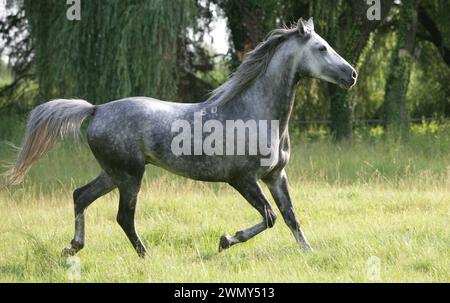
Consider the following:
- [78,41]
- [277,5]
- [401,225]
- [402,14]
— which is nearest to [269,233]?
[401,225]

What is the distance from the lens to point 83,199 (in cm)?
632

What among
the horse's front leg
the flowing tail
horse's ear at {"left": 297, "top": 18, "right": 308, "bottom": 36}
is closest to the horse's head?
horse's ear at {"left": 297, "top": 18, "right": 308, "bottom": 36}

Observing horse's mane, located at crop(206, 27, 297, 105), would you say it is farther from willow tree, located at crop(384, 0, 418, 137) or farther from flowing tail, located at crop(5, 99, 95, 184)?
willow tree, located at crop(384, 0, 418, 137)

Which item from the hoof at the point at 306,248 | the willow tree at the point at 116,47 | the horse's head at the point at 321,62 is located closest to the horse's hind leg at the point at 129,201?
the hoof at the point at 306,248

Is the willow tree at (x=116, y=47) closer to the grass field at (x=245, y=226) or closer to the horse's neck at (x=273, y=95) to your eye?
the grass field at (x=245, y=226)

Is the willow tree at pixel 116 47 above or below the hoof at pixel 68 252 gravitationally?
above

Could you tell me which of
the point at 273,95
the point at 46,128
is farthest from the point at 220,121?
the point at 46,128

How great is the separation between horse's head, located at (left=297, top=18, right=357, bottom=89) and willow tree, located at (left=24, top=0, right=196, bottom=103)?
20.1 feet

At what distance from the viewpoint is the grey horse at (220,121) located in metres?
5.98

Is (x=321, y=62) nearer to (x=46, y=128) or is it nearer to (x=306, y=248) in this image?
(x=306, y=248)

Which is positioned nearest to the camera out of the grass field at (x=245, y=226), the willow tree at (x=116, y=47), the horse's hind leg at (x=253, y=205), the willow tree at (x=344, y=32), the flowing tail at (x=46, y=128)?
the grass field at (x=245, y=226)

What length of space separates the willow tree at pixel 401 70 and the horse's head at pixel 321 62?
27.9 feet
